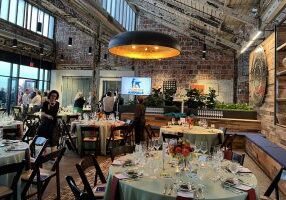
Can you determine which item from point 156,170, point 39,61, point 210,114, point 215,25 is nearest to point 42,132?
point 156,170

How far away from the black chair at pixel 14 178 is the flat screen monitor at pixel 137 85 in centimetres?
954

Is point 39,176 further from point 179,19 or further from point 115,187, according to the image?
point 179,19

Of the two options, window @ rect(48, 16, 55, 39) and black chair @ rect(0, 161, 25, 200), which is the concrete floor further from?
window @ rect(48, 16, 55, 39)

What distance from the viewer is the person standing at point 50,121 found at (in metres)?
5.55

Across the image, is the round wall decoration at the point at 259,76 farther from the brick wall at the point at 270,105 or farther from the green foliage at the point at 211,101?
the green foliage at the point at 211,101

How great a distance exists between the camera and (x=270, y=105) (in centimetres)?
641

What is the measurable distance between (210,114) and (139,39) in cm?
591

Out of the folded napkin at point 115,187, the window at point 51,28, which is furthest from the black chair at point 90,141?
the window at point 51,28

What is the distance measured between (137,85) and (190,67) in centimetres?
339

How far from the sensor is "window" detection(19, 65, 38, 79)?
14.4 meters

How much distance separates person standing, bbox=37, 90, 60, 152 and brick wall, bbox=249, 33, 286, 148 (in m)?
4.58

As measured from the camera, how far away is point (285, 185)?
169 inches

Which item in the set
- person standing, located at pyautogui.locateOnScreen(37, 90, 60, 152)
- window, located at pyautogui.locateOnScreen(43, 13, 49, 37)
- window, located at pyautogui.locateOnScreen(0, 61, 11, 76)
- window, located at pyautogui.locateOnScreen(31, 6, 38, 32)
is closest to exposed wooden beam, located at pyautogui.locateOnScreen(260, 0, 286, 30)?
person standing, located at pyautogui.locateOnScreen(37, 90, 60, 152)

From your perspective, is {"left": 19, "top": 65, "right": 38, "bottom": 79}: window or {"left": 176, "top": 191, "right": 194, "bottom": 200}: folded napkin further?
{"left": 19, "top": 65, "right": 38, "bottom": 79}: window
